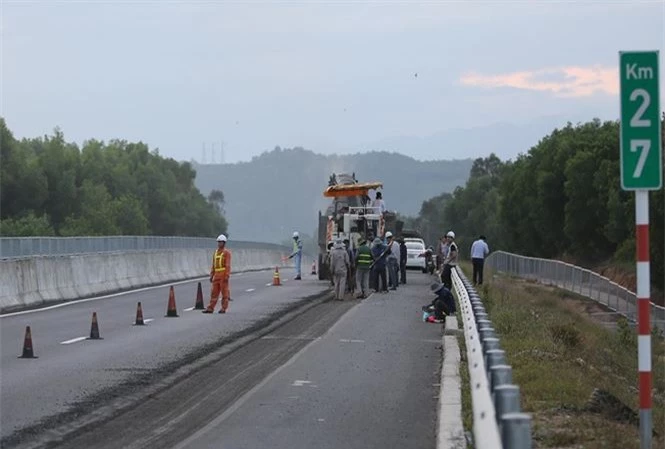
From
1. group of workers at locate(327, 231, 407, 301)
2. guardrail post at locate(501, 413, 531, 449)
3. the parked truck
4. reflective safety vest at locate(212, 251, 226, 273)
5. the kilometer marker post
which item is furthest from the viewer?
the parked truck

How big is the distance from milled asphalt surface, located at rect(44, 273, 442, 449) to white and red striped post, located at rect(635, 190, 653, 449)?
9.53 feet

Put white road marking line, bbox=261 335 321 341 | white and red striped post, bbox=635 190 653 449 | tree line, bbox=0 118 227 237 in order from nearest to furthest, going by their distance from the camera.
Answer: white and red striped post, bbox=635 190 653 449
white road marking line, bbox=261 335 321 341
tree line, bbox=0 118 227 237

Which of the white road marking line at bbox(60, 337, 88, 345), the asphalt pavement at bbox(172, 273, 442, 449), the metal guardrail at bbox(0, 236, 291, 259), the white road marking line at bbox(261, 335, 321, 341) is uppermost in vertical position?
the metal guardrail at bbox(0, 236, 291, 259)

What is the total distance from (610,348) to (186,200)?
11513cm

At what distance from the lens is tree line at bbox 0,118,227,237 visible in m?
91.4

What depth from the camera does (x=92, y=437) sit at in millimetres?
12688

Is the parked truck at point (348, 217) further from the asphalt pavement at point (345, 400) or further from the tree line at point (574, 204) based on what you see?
the asphalt pavement at point (345, 400)

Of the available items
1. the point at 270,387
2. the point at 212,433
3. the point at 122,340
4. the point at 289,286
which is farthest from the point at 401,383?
the point at 289,286

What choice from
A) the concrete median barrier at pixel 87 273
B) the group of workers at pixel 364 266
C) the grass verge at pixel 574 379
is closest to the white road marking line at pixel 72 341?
the grass verge at pixel 574 379

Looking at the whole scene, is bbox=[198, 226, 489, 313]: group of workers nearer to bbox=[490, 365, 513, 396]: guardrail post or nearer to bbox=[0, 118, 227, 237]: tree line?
bbox=[490, 365, 513, 396]: guardrail post

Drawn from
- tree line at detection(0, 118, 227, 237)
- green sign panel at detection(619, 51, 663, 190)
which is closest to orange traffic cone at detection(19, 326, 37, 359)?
green sign panel at detection(619, 51, 663, 190)

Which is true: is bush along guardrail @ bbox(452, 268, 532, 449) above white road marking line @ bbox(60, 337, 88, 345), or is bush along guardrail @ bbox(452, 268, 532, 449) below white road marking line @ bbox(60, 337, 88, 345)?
above

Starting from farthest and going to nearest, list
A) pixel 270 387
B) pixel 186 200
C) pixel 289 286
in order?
pixel 186 200
pixel 289 286
pixel 270 387

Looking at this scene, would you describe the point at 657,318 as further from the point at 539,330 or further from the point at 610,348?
the point at 539,330
